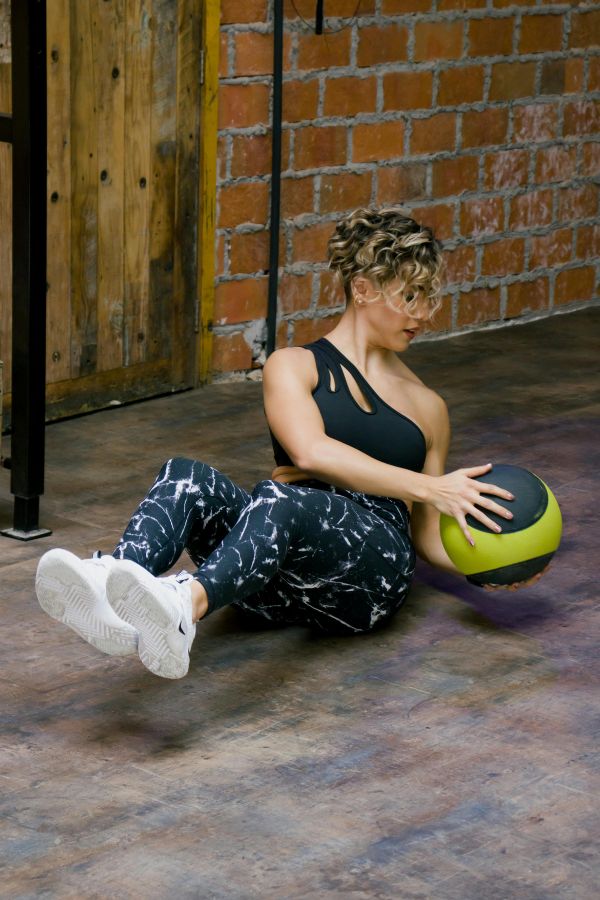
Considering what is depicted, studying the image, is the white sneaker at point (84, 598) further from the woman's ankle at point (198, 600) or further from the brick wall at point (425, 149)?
the brick wall at point (425, 149)

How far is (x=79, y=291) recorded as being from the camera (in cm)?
588

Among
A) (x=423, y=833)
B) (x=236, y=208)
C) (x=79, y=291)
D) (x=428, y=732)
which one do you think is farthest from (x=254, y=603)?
(x=236, y=208)

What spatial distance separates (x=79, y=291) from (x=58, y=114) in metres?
0.66

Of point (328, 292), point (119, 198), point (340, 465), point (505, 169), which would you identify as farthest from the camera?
point (505, 169)

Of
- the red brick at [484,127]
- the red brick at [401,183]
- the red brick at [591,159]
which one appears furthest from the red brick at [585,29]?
the red brick at [401,183]

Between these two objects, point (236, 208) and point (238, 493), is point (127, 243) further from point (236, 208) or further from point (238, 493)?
point (238, 493)

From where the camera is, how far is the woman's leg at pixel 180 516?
3.41m

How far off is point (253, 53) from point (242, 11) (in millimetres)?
166

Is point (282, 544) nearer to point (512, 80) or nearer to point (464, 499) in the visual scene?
point (464, 499)

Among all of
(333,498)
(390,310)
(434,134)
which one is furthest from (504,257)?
(333,498)

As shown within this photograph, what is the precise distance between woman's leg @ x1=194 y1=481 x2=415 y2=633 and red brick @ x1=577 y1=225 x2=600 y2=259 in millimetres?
4478

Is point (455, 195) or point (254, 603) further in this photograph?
point (455, 195)

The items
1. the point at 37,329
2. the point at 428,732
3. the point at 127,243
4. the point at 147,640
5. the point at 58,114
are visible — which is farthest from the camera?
the point at 127,243

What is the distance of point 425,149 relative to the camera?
23.1 ft
